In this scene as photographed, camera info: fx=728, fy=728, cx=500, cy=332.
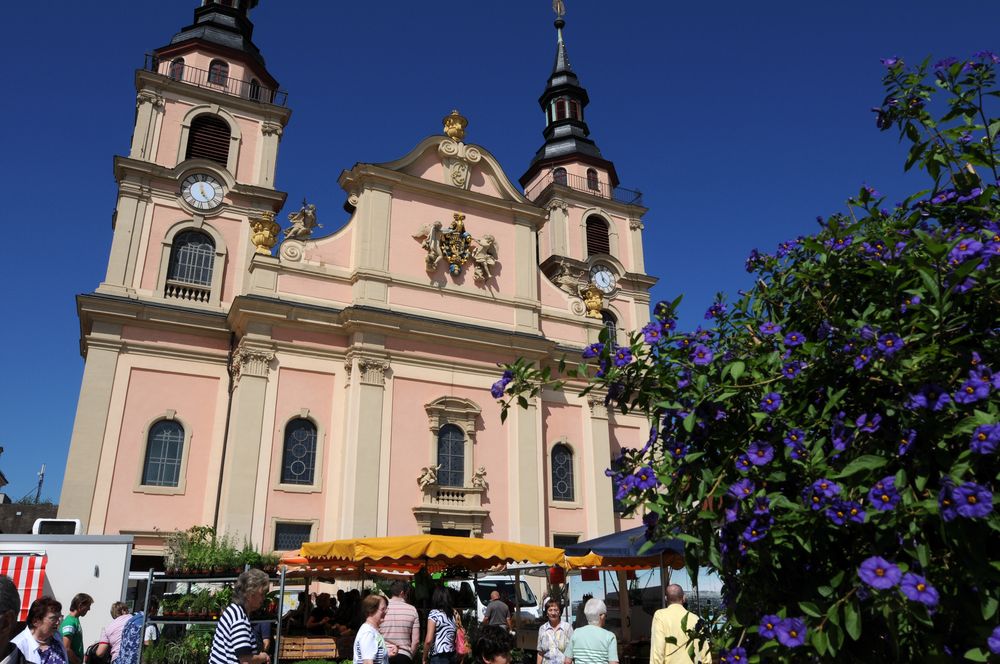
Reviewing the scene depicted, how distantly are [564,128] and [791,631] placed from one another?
3656 cm

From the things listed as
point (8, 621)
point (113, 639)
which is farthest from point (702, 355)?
point (113, 639)

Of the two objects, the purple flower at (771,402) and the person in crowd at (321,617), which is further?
the person in crowd at (321,617)

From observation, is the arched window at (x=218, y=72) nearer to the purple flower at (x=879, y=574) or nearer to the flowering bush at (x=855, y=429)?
the flowering bush at (x=855, y=429)

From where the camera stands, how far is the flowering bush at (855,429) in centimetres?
272

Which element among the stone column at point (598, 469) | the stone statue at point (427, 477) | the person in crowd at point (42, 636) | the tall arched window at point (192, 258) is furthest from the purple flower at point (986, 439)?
the tall arched window at point (192, 258)

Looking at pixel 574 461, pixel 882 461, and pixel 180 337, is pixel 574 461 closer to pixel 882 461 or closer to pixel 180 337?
pixel 180 337

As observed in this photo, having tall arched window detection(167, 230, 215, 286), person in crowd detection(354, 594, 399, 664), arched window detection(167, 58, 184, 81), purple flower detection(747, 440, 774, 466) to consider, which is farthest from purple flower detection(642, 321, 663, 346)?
arched window detection(167, 58, 184, 81)

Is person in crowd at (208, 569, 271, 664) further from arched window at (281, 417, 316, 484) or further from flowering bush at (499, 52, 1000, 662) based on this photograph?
arched window at (281, 417, 316, 484)

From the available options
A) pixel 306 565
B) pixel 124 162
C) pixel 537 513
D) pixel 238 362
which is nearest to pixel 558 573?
pixel 306 565

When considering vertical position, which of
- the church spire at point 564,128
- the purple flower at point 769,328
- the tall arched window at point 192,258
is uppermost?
the church spire at point 564,128

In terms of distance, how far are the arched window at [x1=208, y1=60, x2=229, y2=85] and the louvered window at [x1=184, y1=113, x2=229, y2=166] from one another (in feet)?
6.23

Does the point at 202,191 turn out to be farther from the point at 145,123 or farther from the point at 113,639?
the point at 113,639

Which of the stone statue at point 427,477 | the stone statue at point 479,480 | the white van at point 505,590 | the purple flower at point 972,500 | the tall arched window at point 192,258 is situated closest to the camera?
the purple flower at point 972,500

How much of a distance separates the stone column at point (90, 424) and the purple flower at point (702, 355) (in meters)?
20.3
